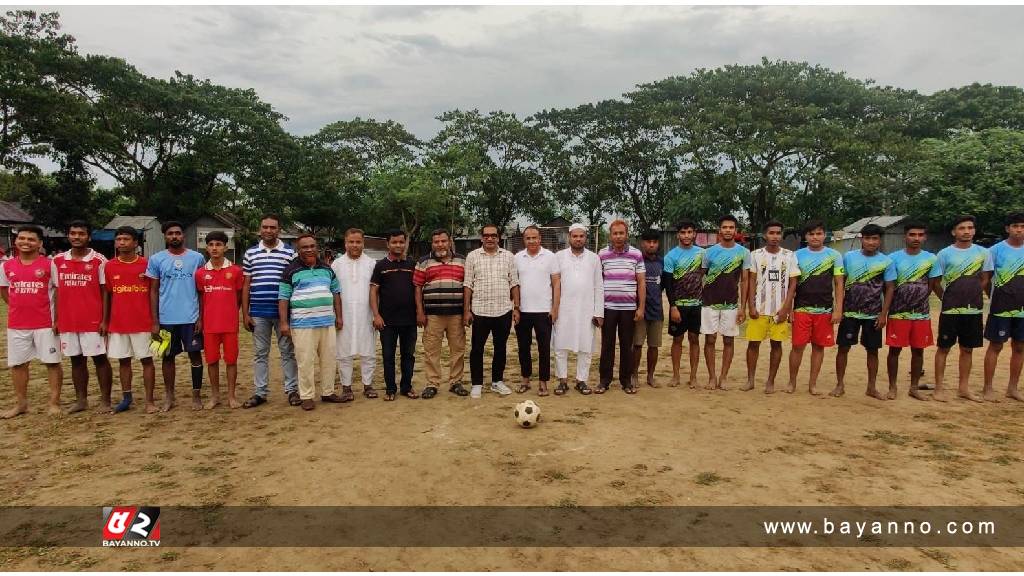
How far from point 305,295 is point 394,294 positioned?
3.01 feet

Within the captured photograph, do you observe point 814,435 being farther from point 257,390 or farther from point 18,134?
point 18,134

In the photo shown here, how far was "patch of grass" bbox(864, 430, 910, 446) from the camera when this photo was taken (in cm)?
480

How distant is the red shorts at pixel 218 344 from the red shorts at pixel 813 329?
6.06 meters

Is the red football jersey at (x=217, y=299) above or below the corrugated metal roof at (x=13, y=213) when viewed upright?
below

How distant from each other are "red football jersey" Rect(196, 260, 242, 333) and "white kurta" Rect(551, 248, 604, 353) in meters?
3.49

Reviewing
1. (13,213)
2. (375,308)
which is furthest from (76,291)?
(13,213)

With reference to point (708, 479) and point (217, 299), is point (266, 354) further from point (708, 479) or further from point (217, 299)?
point (708, 479)

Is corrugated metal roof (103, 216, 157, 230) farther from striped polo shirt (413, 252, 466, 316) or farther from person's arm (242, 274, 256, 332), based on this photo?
striped polo shirt (413, 252, 466, 316)

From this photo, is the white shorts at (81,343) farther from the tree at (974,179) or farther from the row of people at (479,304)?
the tree at (974,179)

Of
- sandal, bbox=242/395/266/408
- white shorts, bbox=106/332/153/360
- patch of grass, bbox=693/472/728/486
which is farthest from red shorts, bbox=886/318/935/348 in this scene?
white shorts, bbox=106/332/153/360

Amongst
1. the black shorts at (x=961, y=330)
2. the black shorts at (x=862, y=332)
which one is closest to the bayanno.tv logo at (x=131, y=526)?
the black shorts at (x=862, y=332)

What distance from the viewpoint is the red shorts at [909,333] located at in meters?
6.13

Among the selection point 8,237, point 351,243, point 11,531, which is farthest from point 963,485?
point 8,237

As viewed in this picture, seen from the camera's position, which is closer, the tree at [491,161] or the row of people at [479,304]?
the row of people at [479,304]
